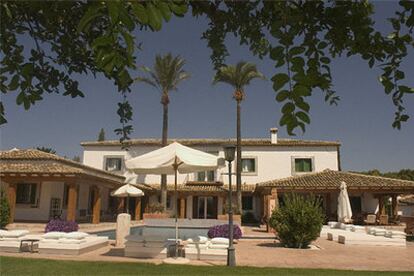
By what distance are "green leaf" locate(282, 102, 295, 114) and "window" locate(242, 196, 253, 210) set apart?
108 ft

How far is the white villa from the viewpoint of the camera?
82.0 feet

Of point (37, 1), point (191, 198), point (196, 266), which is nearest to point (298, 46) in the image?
point (37, 1)

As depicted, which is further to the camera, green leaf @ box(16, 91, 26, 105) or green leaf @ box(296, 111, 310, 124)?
green leaf @ box(16, 91, 26, 105)

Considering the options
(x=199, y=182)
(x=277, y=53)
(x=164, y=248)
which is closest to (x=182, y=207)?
(x=199, y=182)

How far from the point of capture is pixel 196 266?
9445 mm

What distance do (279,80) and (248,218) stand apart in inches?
1269

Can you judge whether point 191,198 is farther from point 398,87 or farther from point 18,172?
point 398,87

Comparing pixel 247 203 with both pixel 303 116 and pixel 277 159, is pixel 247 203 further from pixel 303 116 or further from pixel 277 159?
pixel 303 116

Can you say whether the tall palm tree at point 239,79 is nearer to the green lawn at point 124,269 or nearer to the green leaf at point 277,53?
the green lawn at point 124,269

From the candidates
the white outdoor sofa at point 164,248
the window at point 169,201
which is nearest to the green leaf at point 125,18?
Result: the white outdoor sofa at point 164,248

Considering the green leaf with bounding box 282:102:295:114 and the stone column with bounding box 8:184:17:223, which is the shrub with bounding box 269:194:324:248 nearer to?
the green leaf with bounding box 282:102:295:114

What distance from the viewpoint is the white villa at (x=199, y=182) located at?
2500cm

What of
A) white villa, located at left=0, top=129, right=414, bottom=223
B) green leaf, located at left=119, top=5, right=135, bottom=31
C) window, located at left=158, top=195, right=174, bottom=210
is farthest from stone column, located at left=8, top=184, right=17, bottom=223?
green leaf, located at left=119, top=5, right=135, bottom=31

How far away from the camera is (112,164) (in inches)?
1411
